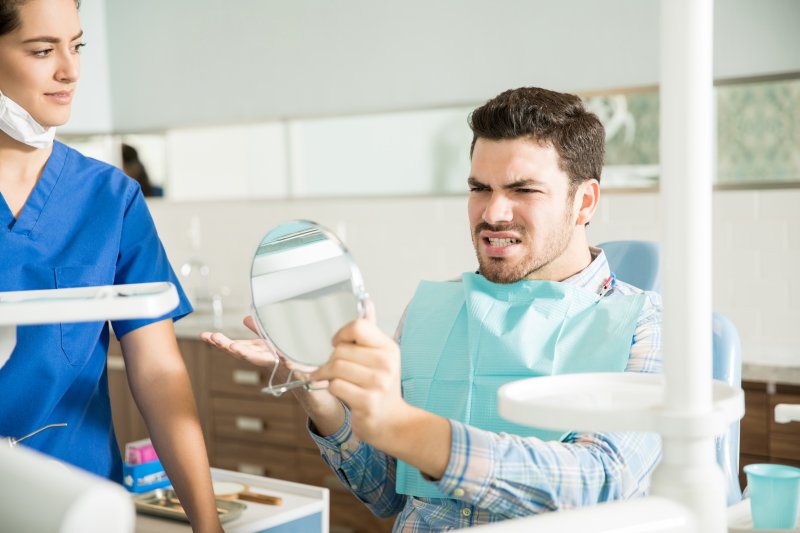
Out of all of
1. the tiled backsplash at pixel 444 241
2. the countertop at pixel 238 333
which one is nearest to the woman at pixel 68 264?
the countertop at pixel 238 333

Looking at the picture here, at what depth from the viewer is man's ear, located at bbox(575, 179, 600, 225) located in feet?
5.55

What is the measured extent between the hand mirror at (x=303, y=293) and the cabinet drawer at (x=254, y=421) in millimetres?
2778

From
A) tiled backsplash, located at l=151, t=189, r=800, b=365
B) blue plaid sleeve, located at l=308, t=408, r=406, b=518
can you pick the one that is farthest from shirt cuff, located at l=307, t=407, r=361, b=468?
tiled backsplash, located at l=151, t=189, r=800, b=365

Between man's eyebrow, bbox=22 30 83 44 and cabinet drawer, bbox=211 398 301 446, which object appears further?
cabinet drawer, bbox=211 398 301 446

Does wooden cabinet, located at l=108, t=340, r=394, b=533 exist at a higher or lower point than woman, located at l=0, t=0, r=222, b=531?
lower

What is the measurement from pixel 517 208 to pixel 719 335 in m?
0.40

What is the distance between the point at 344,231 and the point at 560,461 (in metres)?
2.99

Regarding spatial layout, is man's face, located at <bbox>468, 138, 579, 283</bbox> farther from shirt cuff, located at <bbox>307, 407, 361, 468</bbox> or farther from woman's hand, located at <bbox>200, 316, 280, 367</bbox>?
woman's hand, located at <bbox>200, 316, 280, 367</bbox>

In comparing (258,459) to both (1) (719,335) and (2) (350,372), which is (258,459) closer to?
(1) (719,335)

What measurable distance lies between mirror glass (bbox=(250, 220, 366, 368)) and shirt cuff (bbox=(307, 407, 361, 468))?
46 centimetres

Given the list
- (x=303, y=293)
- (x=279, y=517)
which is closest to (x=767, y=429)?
(x=279, y=517)

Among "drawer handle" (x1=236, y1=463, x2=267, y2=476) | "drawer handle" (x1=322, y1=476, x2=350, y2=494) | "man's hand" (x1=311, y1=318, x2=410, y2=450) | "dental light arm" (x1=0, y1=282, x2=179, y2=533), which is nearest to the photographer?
"dental light arm" (x1=0, y1=282, x2=179, y2=533)

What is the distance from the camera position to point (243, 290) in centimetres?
439

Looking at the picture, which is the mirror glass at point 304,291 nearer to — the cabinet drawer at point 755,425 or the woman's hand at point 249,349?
the woman's hand at point 249,349
